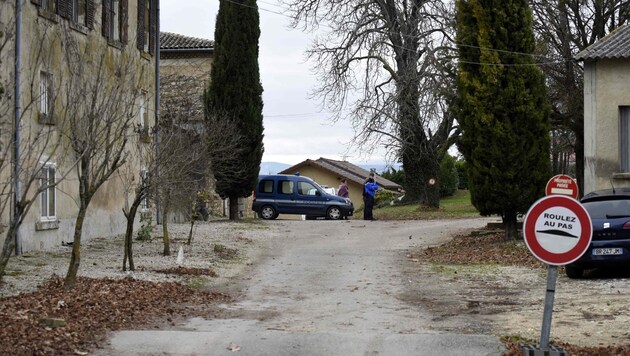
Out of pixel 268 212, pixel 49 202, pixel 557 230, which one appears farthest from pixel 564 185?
pixel 268 212

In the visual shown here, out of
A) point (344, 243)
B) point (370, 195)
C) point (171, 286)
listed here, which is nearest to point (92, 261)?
point (171, 286)

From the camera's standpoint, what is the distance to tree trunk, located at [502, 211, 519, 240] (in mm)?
25094

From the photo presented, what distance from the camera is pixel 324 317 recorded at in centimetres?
1375

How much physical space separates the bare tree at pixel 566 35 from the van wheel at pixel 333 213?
10.4 meters

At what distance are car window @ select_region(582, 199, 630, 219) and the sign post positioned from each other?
8.71 metres

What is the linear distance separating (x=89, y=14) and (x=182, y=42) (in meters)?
21.5

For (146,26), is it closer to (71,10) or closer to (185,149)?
(71,10)

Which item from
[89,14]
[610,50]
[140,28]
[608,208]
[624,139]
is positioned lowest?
[608,208]

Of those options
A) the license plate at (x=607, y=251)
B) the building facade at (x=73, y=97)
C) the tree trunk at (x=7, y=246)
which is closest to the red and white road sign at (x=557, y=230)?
the tree trunk at (x=7, y=246)

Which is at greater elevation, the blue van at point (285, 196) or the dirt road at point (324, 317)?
the blue van at point (285, 196)

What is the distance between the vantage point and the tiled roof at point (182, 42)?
4538 cm

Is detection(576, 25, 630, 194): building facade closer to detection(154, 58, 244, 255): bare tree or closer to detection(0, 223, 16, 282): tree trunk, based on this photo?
detection(154, 58, 244, 255): bare tree

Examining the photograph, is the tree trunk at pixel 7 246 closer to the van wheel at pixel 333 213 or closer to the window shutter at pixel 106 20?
the window shutter at pixel 106 20

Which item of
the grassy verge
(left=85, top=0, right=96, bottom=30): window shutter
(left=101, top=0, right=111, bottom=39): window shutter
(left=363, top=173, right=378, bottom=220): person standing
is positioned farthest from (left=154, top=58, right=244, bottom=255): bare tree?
the grassy verge
